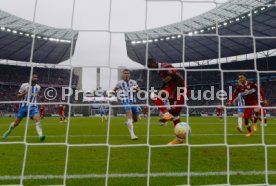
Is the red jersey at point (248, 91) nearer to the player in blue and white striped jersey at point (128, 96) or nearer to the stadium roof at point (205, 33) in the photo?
the stadium roof at point (205, 33)

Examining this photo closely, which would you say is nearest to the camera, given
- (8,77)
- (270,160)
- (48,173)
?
(48,173)

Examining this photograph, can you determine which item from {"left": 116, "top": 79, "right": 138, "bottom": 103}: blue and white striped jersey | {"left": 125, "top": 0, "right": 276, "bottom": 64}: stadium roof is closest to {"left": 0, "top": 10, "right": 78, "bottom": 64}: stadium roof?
{"left": 125, "top": 0, "right": 276, "bottom": 64}: stadium roof

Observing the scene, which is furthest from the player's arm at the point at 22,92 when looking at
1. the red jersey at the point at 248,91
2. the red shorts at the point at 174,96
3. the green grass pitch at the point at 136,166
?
the red jersey at the point at 248,91

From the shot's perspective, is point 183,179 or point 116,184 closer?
point 116,184

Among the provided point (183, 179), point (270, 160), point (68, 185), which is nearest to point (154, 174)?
point (183, 179)

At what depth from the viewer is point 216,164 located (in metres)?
4.06

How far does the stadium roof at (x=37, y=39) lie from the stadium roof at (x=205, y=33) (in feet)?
4.17

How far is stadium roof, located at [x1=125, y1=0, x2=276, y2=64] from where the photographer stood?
5.01 meters

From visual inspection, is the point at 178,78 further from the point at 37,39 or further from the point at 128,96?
the point at 37,39

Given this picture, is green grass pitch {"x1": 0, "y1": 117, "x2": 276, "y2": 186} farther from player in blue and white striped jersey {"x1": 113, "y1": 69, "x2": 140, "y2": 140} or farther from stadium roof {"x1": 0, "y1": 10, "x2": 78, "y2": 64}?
stadium roof {"x1": 0, "y1": 10, "x2": 78, "y2": 64}

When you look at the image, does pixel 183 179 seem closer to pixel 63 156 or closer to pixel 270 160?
pixel 270 160

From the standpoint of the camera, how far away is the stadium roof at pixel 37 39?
5406mm

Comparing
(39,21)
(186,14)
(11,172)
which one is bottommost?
(11,172)

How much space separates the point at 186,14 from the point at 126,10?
2.67ft
